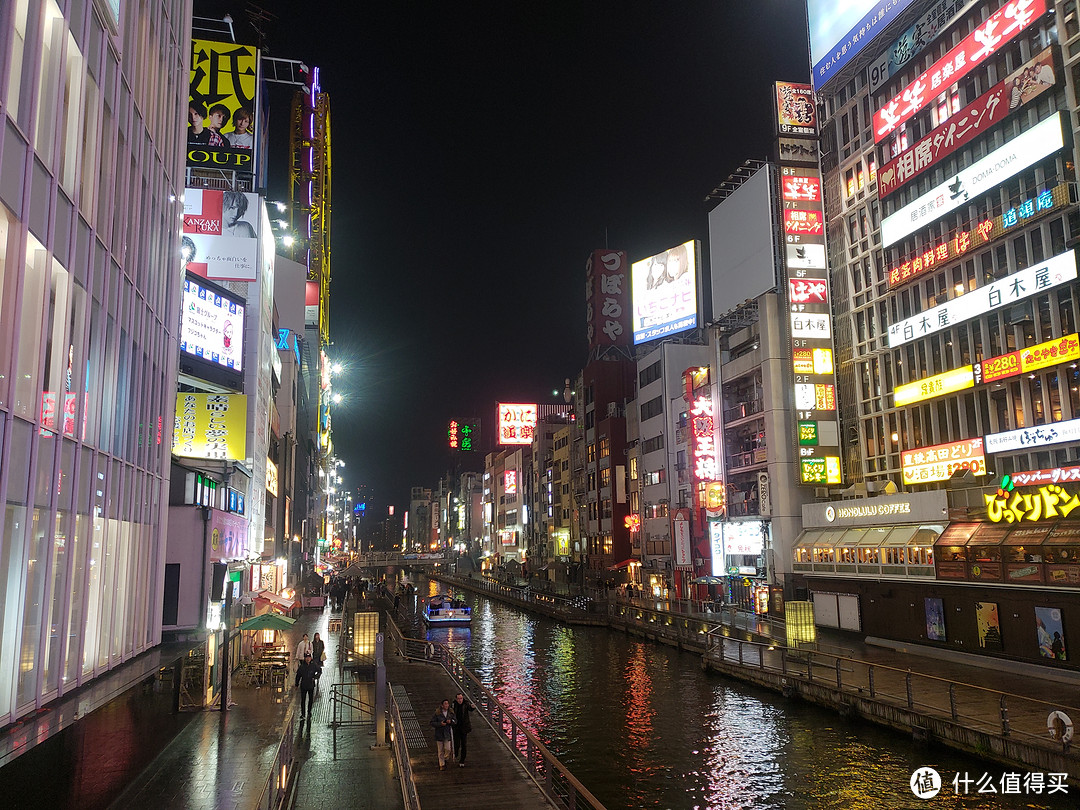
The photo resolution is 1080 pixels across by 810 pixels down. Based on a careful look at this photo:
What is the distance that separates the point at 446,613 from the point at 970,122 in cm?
4131

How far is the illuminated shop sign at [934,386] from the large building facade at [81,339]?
30850 mm

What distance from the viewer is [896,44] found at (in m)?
39.8

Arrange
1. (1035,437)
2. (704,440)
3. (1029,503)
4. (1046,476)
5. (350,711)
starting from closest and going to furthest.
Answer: (350,711)
(1046,476)
(1029,503)
(1035,437)
(704,440)

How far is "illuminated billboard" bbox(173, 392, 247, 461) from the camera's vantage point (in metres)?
30.9

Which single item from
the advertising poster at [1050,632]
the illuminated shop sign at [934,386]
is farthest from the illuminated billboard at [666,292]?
the advertising poster at [1050,632]

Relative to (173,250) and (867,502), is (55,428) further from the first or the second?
(867,502)

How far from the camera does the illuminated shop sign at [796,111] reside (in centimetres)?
4552

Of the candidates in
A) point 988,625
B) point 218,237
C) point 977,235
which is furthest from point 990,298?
point 218,237

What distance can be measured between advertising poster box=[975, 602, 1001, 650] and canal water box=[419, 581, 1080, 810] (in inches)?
320

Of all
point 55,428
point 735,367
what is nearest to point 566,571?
point 735,367

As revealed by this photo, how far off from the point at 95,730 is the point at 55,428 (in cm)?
551

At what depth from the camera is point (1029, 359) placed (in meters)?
30.1

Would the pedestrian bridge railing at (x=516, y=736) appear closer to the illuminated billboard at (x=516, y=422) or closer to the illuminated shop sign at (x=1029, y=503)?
the illuminated shop sign at (x=1029, y=503)

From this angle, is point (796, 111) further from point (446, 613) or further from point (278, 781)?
point (278, 781)
